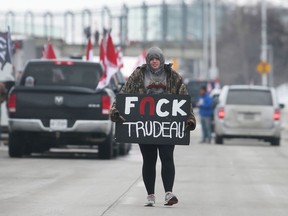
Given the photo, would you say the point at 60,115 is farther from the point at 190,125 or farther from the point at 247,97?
the point at 247,97

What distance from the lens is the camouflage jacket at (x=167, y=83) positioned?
544 inches

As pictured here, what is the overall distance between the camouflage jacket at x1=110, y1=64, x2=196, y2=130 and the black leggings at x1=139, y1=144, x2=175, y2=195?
435 millimetres

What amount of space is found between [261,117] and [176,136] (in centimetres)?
1959

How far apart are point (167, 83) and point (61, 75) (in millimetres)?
10400

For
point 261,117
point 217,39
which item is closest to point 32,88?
point 261,117

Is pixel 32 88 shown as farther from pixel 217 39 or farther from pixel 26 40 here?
pixel 217 39

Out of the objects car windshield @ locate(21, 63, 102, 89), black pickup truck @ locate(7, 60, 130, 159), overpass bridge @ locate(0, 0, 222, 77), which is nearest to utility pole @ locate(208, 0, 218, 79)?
overpass bridge @ locate(0, 0, 222, 77)

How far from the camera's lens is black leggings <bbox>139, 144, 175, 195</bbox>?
13820 millimetres

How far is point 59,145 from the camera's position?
79.0 feet

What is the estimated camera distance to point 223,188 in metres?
16.8

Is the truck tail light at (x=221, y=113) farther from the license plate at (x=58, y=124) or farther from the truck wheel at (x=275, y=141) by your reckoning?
the license plate at (x=58, y=124)

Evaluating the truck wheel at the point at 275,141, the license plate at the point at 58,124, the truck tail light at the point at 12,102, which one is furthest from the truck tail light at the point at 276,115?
the truck tail light at the point at 12,102

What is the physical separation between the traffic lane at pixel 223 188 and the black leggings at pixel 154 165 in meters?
0.26

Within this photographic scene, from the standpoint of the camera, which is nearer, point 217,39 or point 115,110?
point 115,110
